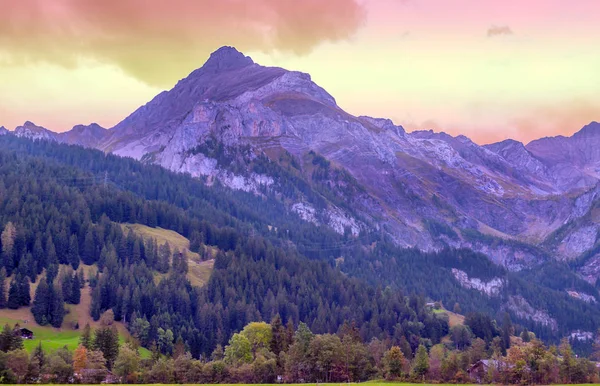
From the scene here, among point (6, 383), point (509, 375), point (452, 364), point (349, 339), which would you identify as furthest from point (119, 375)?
point (509, 375)

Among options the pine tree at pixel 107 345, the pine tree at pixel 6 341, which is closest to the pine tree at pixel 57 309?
the pine tree at pixel 107 345

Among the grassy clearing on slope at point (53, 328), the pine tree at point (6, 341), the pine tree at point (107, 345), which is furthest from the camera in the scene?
the grassy clearing on slope at point (53, 328)

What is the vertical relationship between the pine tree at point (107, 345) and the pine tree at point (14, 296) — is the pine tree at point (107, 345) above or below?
below

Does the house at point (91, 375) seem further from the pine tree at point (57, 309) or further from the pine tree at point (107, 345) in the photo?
the pine tree at point (57, 309)

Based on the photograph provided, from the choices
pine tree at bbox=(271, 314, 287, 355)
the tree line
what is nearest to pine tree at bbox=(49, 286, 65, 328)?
the tree line

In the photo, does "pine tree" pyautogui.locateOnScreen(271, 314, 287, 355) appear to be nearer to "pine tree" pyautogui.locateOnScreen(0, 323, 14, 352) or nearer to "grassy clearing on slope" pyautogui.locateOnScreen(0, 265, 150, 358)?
"grassy clearing on slope" pyautogui.locateOnScreen(0, 265, 150, 358)

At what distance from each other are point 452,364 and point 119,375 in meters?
62.4

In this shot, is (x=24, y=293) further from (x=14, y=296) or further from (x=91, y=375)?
(x=91, y=375)

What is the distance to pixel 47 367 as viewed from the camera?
124500 millimetres

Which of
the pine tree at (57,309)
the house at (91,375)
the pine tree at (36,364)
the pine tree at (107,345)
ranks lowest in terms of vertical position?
the house at (91,375)

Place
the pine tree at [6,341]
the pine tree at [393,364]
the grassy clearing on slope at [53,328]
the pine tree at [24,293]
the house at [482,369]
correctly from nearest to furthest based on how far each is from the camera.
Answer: the pine tree at [393,364]
the pine tree at [6,341]
the house at [482,369]
the grassy clearing on slope at [53,328]
the pine tree at [24,293]

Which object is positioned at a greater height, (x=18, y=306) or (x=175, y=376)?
(x=18, y=306)

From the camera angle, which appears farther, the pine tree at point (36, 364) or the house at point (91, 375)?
the house at point (91, 375)

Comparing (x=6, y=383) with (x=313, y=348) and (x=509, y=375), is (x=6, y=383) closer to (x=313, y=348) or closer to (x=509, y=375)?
(x=313, y=348)
